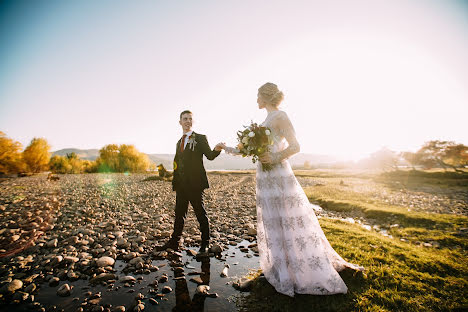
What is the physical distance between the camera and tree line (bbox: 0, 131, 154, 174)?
20.7 m

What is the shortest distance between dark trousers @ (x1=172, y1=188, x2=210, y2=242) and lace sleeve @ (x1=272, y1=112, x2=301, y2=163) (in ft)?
9.15

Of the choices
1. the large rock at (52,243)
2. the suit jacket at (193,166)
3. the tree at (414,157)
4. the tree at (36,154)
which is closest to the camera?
the suit jacket at (193,166)

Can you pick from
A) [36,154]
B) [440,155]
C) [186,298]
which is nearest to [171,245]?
[186,298]

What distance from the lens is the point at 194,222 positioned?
8.20m

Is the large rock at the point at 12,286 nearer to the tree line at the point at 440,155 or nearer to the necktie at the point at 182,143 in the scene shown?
the necktie at the point at 182,143

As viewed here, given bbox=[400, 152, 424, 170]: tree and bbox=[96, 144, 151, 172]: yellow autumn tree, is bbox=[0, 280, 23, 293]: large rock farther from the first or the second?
bbox=[400, 152, 424, 170]: tree

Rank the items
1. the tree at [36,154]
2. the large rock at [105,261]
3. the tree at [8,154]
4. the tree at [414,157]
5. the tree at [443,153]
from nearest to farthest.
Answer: the large rock at [105,261]
the tree at [8,154]
the tree at [36,154]
the tree at [443,153]
the tree at [414,157]

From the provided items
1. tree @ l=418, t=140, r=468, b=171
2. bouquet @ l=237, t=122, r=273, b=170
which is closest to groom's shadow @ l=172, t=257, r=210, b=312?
bouquet @ l=237, t=122, r=273, b=170

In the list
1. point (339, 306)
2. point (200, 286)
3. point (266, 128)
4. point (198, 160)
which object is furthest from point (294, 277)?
point (198, 160)

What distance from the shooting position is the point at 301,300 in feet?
10.5

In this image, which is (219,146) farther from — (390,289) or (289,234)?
(390,289)

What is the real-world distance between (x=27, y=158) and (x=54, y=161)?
11.8 m

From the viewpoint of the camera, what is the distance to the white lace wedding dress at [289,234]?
10.8 ft

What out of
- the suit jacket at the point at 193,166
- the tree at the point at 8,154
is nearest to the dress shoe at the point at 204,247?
the suit jacket at the point at 193,166
